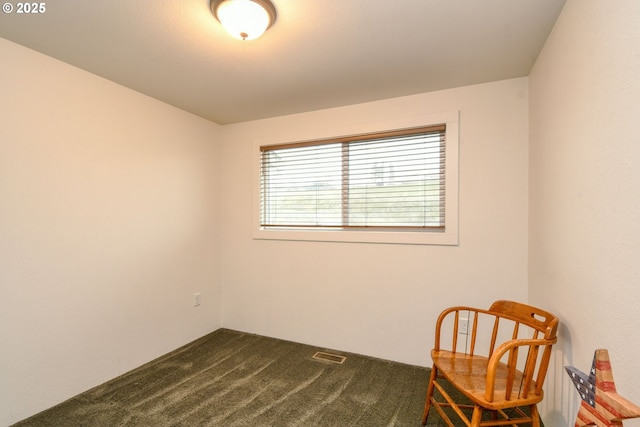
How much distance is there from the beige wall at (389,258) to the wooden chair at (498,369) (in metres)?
0.28

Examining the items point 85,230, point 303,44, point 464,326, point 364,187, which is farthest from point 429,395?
point 85,230

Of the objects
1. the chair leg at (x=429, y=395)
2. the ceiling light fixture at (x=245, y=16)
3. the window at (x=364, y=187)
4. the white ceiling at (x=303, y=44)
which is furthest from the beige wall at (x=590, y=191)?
the ceiling light fixture at (x=245, y=16)

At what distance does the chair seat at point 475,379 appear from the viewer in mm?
1291

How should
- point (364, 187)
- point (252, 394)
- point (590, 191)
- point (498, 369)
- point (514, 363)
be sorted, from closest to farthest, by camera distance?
point (590, 191) → point (514, 363) → point (498, 369) → point (252, 394) → point (364, 187)

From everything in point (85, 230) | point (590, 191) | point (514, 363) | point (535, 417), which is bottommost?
point (535, 417)

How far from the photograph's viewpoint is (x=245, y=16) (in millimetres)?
1433

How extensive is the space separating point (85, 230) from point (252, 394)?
5.38ft

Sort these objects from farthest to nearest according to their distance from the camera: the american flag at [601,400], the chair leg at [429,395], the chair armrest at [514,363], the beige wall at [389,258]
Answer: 1. the beige wall at [389,258]
2. the chair leg at [429,395]
3. the chair armrest at [514,363]
4. the american flag at [601,400]

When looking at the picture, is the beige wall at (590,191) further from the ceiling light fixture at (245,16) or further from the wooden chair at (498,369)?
the ceiling light fixture at (245,16)

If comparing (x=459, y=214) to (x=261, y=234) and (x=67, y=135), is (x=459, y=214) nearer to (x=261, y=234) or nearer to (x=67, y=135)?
(x=261, y=234)

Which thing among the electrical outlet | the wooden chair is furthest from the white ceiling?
the electrical outlet

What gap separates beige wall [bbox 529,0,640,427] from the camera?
0.90 metres

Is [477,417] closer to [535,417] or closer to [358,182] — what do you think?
[535,417]

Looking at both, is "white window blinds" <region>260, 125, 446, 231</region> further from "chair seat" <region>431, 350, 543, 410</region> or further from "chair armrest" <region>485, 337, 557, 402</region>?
"chair armrest" <region>485, 337, 557, 402</region>
